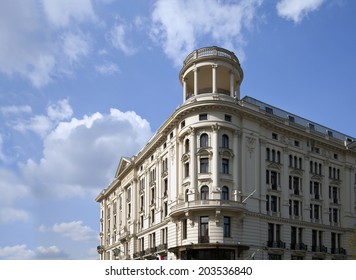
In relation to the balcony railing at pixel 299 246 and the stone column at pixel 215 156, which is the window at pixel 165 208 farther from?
the balcony railing at pixel 299 246

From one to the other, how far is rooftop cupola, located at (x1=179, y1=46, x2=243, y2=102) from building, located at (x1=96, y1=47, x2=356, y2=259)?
0.42 ft

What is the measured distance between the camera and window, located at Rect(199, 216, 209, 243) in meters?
49.1

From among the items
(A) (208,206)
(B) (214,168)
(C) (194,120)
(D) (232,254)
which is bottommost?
(D) (232,254)

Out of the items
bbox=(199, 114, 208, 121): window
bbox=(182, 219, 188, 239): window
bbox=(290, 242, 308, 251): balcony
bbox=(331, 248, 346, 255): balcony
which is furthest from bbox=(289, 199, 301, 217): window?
bbox=(199, 114, 208, 121): window

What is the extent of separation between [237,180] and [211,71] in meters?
14.9

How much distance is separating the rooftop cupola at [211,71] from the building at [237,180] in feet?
0.42

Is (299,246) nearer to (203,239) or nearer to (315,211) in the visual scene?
(315,211)

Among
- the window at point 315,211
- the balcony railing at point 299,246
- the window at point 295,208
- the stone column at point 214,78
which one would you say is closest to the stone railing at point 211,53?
the stone column at point 214,78

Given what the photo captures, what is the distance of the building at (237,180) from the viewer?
50312mm

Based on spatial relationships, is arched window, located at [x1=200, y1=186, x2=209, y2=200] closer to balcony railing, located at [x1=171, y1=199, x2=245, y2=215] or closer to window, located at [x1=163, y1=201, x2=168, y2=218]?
balcony railing, located at [x1=171, y1=199, x2=245, y2=215]

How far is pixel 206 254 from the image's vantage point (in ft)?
160
